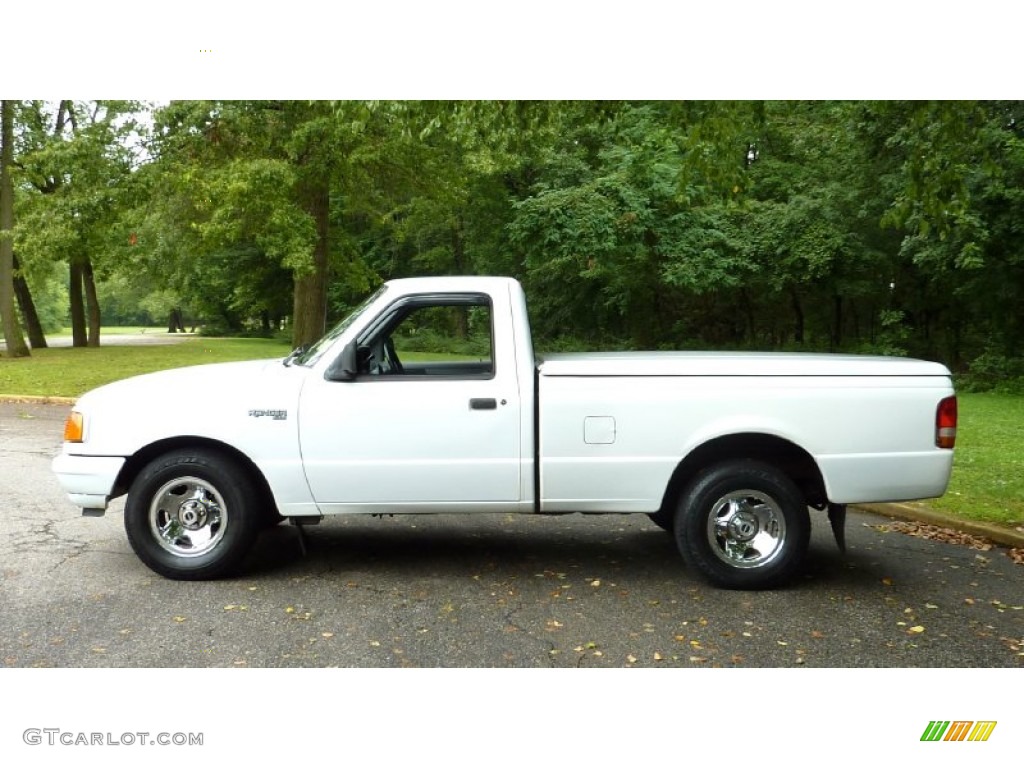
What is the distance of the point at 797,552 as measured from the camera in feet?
17.6

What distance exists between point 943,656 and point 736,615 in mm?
1055

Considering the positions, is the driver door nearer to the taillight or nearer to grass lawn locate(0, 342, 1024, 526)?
the taillight

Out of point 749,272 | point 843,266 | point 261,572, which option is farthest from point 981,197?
point 261,572

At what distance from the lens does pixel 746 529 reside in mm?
5445

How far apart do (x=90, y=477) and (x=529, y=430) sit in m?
2.76

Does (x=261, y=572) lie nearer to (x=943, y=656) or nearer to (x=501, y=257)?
(x=943, y=656)

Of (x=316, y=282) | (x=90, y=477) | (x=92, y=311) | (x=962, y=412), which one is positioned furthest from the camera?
(x=92, y=311)

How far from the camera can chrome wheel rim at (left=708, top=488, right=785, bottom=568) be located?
5.40 meters

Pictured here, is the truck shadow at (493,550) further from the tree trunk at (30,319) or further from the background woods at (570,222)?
the tree trunk at (30,319)

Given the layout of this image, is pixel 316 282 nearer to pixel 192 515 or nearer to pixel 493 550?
pixel 493 550

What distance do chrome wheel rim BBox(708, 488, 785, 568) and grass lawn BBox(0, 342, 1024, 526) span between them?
113 inches

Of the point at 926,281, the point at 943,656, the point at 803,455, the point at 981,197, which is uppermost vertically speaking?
the point at 981,197
